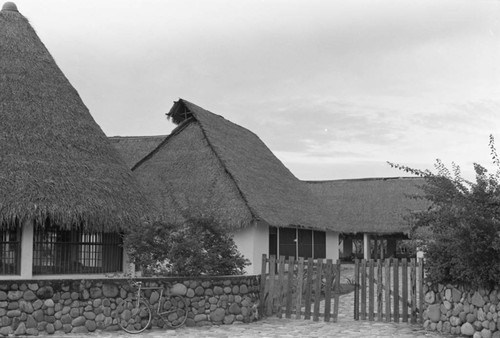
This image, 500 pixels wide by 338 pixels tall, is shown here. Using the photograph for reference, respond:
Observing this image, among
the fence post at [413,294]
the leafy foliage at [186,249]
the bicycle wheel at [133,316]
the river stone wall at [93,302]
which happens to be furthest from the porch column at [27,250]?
the fence post at [413,294]

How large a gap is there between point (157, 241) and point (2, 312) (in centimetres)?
465

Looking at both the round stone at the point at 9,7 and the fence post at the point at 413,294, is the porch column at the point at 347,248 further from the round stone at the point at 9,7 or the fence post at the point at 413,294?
the fence post at the point at 413,294

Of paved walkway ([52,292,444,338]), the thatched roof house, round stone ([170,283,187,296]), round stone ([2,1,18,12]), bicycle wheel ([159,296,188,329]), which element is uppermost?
round stone ([2,1,18,12])

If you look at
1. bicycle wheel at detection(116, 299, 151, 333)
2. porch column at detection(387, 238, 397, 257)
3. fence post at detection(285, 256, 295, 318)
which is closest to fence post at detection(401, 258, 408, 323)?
fence post at detection(285, 256, 295, 318)

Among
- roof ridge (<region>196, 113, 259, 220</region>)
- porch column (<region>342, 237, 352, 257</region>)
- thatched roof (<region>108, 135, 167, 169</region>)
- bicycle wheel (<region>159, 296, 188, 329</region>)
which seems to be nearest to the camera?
bicycle wheel (<region>159, 296, 188, 329</region>)

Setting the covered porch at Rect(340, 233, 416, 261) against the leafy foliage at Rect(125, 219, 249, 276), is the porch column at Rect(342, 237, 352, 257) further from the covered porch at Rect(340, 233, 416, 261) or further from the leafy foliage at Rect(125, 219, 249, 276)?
the leafy foliage at Rect(125, 219, 249, 276)

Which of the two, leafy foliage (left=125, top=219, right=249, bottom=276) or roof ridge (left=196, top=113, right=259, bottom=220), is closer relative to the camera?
leafy foliage (left=125, top=219, right=249, bottom=276)

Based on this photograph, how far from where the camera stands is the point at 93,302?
42.3 ft

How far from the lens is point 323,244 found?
31484mm

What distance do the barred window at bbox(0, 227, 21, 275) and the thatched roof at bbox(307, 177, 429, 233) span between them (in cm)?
2304

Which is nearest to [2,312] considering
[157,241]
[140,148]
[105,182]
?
[157,241]

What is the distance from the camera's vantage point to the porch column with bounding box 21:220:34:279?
1712cm

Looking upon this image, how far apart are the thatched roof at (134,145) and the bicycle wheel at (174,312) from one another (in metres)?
20.2

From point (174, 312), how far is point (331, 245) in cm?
1986
